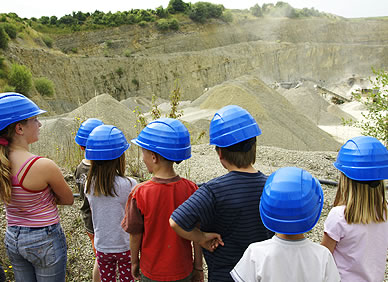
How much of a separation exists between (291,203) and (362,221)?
0.83m

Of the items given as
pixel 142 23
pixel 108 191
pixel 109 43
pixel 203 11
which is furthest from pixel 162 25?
pixel 108 191

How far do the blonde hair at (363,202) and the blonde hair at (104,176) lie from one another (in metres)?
1.72

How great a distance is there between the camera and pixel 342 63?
173ft

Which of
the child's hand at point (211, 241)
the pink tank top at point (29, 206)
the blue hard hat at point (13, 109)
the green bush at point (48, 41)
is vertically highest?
the green bush at point (48, 41)

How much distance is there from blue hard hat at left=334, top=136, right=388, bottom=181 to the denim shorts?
211 cm

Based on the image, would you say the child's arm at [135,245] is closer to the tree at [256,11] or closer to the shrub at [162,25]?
the shrub at [162,25]

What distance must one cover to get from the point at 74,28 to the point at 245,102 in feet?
93.2

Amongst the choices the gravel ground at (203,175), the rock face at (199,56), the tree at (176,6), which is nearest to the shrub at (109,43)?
the rock face at (199,56)

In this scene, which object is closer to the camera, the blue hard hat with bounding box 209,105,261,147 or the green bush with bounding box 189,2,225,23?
the blue hard hat with bounding box 209,105,261,147

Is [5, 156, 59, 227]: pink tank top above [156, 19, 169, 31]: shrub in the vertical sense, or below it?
below

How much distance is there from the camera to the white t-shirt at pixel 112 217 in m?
2.61

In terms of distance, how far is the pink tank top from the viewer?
2219mm

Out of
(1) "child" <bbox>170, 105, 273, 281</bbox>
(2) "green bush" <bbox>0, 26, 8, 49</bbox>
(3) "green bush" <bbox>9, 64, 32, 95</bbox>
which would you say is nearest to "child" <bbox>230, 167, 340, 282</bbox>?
(1) "child" <bbox>170, 105, 273, 281</bbox>

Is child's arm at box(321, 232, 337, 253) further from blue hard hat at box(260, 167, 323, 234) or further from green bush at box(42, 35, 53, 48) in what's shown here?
green bush at box(42, 35, 53, 48)
